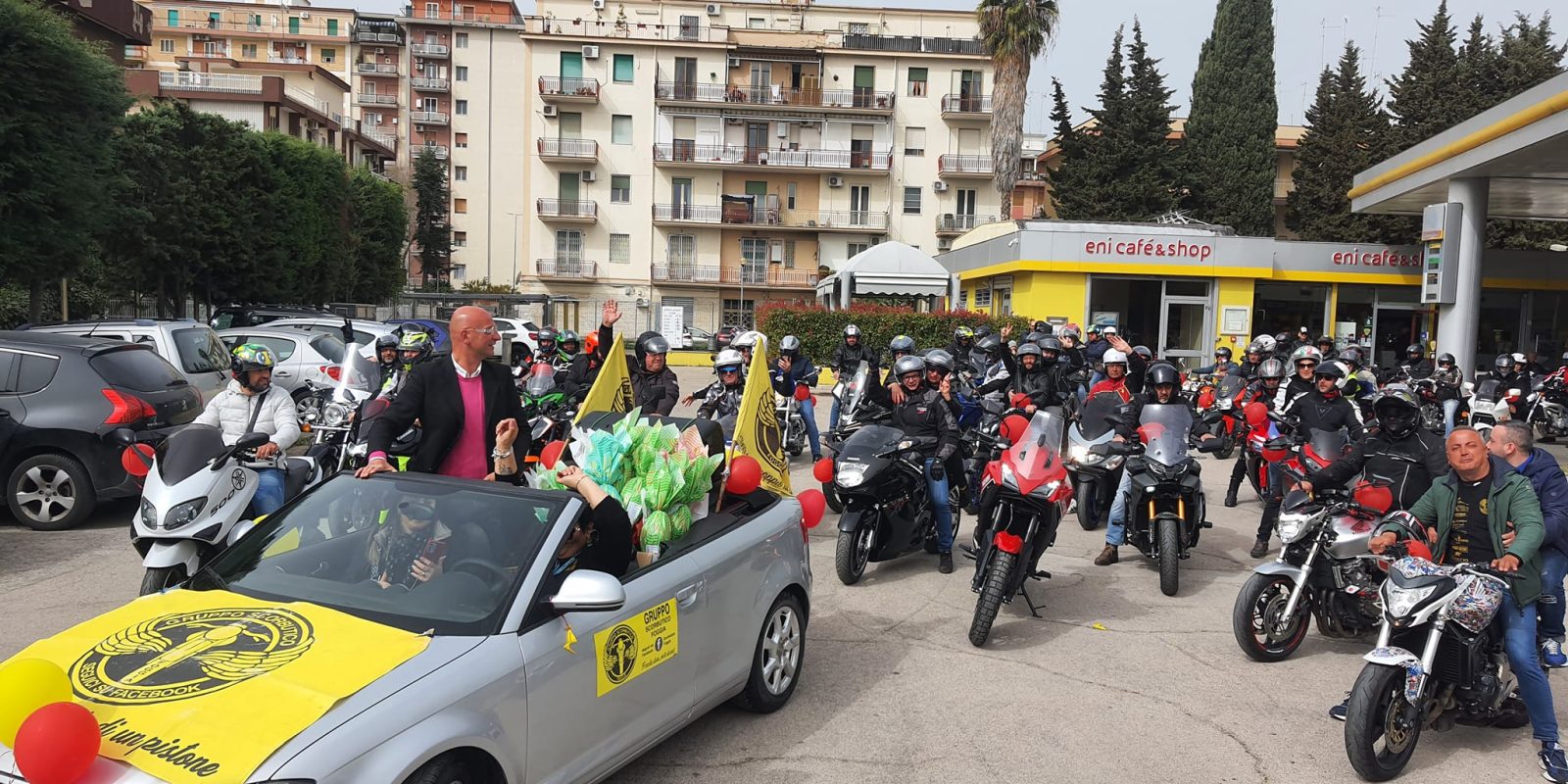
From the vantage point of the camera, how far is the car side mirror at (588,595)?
3.55 metres

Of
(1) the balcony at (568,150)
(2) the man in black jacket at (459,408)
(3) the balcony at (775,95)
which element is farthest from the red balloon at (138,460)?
(3) the balcony at (775,95)

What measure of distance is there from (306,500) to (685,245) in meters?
54.5

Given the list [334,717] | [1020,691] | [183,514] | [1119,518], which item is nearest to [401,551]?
[334,717]

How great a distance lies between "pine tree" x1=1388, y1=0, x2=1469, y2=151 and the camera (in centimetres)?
3991

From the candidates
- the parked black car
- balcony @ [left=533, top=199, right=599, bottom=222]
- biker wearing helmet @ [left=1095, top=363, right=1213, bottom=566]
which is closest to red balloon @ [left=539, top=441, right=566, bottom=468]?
biker wearing helmet @ [left=1095, top=363, right=1213, bottom=566]

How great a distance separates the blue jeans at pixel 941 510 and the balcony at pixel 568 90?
51.8m

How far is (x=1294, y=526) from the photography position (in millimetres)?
6254

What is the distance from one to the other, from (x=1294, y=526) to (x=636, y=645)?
415 cm

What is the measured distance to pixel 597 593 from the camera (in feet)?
11.7

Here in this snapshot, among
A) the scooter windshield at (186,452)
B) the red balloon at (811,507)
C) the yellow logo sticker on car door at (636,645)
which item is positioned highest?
the scooter windshield at (186,452)

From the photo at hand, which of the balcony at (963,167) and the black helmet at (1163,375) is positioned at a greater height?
the balcony at (963,167)

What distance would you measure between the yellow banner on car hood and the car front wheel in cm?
205

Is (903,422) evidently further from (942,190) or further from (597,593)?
(942,190)

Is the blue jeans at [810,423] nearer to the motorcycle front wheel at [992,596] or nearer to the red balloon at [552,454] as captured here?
the motorcycle front wheel at [992,596]
